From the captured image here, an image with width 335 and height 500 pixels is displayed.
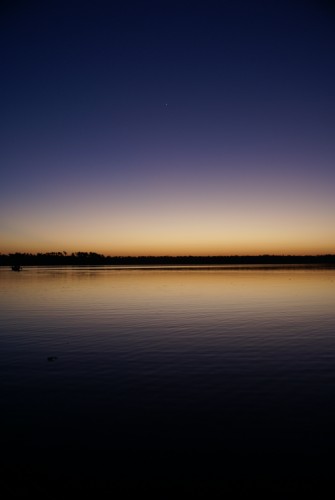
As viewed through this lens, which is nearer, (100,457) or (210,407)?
(100,457)

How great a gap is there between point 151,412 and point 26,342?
45.7ft

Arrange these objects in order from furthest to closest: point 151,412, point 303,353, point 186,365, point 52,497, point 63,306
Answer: point 63,306 → point 303,353 → point 186,365 → point 151,412 → point 52,497

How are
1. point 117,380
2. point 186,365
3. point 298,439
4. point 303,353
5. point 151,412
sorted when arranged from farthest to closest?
point 303,353 < point 186,365 < point 117,380 < point 151,412 < point 298,439

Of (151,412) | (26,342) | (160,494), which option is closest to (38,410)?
(151,412)

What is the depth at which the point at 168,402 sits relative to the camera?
13.2 m

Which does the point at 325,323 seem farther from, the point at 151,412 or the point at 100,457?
the point at 100,457

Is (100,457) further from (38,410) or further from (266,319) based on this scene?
(266,319)

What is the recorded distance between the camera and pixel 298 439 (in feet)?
33.9

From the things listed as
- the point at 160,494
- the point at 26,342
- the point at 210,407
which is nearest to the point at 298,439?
the point at 210,407

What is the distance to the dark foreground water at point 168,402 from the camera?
920cm

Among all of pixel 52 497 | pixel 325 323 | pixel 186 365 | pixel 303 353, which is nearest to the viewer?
pixel 52 497

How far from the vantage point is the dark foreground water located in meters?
9.20

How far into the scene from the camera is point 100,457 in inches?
375

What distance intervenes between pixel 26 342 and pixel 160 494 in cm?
1778
